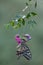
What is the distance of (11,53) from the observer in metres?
2.70

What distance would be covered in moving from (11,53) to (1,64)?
19 cm

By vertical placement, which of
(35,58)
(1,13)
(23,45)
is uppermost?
(1,13)

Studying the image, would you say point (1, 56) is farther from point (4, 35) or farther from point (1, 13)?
point (1, 13)

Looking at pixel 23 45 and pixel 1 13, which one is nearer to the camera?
pixel 23 45

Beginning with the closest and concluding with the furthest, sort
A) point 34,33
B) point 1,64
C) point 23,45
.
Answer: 1. point 23,45
2. point 1,64
3. point 34,33

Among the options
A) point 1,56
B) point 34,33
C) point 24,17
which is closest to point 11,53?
point 1,56

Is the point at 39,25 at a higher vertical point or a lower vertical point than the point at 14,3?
lower

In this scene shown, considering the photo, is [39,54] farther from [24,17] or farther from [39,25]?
[24,17]

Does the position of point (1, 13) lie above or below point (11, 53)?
above

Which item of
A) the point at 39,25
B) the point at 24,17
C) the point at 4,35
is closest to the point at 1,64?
the point at 4,35

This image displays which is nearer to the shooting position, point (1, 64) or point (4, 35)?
point (1, 64)

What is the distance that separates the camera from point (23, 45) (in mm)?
1094

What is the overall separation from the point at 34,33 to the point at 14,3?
1.17 feet

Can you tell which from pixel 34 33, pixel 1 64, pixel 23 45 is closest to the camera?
pixel 23 45
